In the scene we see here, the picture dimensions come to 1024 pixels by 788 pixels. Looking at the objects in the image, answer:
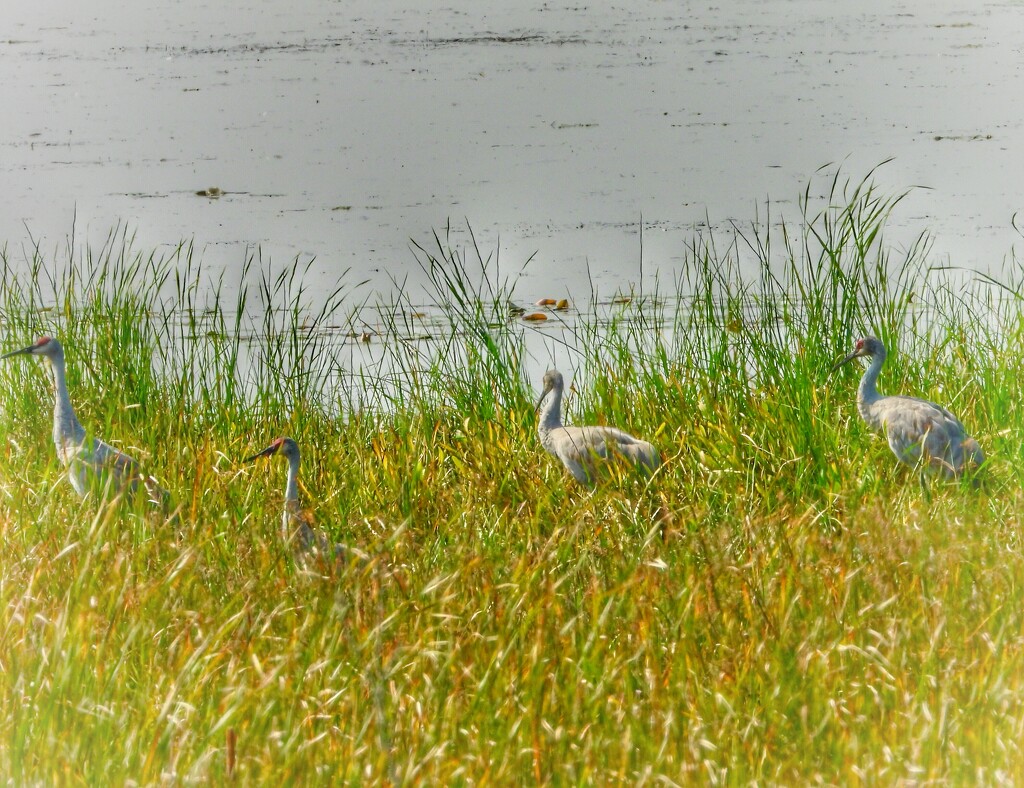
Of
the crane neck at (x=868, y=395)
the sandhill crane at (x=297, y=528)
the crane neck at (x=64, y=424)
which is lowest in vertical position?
the sandhill crane at (x=297, y=528)

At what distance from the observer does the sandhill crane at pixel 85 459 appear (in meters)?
4.15

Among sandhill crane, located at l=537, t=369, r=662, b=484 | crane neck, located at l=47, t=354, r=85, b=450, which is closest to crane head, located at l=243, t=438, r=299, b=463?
crane neck, located at l=47, t=354, r=85, b=450

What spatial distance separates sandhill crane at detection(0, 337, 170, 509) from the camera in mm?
4148

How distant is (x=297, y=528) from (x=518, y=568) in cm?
101

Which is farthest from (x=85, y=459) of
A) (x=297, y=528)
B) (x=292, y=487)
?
(x=297, y=528)

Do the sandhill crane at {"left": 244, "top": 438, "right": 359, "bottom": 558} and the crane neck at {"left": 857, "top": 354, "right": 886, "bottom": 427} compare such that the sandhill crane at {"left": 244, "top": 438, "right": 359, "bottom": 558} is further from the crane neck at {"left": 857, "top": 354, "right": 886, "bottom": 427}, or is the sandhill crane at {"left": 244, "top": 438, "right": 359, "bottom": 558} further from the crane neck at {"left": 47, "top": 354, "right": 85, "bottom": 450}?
the crane neck at {"left": 857, "top": 354, "right": 886, "bottom": 427}

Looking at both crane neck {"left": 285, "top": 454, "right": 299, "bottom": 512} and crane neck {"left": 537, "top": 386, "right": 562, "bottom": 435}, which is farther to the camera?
crane neck {"left": 537, "top": 386, "right": 562, "bottom": 435}

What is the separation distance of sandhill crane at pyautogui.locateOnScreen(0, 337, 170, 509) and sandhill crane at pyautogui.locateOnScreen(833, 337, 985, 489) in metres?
3.11

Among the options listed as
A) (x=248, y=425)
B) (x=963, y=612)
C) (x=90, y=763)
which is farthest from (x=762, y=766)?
(x=248, y=425)

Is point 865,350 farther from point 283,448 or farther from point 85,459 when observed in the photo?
point 85,459

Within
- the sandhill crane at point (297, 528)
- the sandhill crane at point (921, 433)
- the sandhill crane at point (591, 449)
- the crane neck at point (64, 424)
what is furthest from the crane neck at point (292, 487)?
the sandhill crane at point (921, 433)

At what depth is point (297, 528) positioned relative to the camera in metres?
3.72

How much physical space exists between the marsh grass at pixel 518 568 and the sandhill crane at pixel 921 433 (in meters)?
0.11

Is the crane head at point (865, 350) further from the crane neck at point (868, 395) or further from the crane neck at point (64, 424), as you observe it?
the crane neck at point (64, 424)
